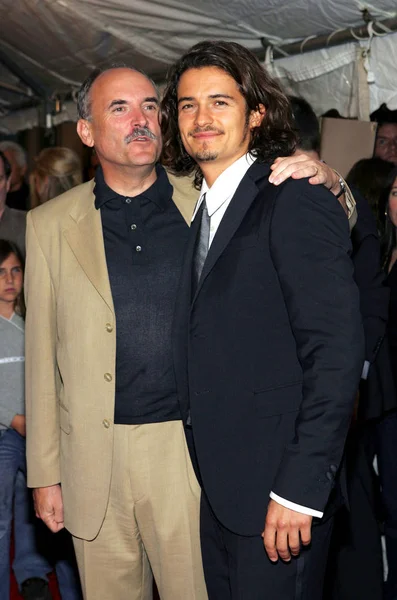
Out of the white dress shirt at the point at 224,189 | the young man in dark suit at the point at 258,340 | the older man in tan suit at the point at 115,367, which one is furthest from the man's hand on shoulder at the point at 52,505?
the white dress shirt at the point at 224,189

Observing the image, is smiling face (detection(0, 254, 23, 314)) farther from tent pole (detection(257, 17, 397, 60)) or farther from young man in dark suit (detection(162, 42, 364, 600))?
young man in dark suit (detection(162, 42, 364, 600))

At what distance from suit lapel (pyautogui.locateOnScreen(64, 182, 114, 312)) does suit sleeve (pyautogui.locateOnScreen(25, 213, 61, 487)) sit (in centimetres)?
12

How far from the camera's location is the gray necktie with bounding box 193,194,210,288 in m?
1.89

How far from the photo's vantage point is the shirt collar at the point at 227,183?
1.88m

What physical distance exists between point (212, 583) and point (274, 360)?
63 cm

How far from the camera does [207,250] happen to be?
1878 millimetres

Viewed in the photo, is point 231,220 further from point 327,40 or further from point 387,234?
point 327,40

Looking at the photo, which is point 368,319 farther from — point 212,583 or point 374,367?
point 212,583

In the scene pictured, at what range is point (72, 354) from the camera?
2213 millimetres

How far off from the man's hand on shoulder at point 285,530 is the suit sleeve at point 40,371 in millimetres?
874

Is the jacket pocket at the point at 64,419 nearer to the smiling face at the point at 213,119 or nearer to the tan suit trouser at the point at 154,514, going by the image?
the tan suit trouser at the point at 154,514

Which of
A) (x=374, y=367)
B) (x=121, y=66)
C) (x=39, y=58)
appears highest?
(x=39, y=58)

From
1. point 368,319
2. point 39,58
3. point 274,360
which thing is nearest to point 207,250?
point 274,360

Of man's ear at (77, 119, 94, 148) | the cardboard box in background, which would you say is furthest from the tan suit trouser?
the cardboard box in background
